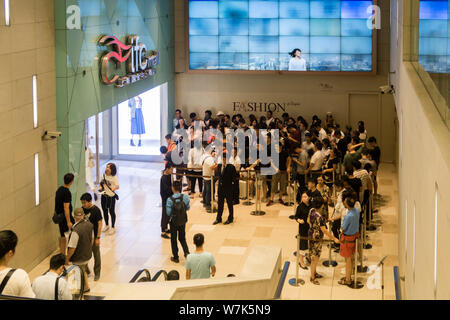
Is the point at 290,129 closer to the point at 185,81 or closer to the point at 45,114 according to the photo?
the point at 185,81

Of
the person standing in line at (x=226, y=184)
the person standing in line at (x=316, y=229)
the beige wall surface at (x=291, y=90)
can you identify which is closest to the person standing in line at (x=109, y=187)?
the person standing in line at (x=226, y=184)

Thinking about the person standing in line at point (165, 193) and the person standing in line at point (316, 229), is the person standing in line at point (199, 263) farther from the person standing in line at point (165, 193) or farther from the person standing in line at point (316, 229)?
the person standing in line at point (165, 193)

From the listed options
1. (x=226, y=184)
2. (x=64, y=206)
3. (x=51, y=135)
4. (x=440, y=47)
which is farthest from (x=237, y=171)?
(x=440, y=47)

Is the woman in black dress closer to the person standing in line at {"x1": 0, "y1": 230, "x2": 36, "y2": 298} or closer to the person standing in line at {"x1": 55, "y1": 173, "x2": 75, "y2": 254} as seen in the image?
the person standing in line at {"x1": 55, "y1": 173, "x2": 75, "y2": 254}

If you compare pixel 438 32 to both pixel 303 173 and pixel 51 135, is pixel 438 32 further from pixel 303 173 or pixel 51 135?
pixel 303 173

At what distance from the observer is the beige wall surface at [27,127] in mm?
11336

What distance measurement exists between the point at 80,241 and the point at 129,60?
7986 mm

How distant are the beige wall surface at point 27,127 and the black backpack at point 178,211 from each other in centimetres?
255

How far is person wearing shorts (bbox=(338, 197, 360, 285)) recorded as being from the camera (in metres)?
11.1

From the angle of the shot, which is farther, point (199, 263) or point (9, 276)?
point (199, 263)

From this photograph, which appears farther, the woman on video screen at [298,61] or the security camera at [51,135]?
the woman on video screen at [298,61]

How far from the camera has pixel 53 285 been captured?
7.57m

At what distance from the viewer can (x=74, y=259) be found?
10.8 metres
